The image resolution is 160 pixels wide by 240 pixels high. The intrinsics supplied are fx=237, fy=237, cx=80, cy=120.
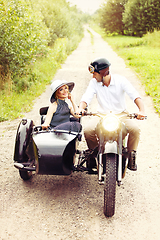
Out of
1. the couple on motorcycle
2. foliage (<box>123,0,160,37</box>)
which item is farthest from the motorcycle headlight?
foliage (<box>123,0,160,37</box>)

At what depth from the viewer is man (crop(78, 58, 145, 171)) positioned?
3084 millimetres

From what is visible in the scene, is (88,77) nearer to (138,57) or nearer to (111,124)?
(138,57)

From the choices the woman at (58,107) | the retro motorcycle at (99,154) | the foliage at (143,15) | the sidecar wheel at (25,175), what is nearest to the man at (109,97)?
the retro motorcycle at (99,154)

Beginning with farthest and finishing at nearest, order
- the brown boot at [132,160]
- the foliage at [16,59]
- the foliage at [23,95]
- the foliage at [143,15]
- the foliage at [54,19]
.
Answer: the foliage at [143,15], the foliage at [54,19], the foliage at [16,59], the foliage at [23,95], the brown boot at [132,160]

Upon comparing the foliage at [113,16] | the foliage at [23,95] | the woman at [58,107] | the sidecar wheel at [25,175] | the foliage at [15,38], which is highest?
the foliage at [113,16]

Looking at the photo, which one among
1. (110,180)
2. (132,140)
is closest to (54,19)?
(132,140)

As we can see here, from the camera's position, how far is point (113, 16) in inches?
1553

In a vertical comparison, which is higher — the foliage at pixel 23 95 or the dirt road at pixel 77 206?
the foliage at pixel 23 95

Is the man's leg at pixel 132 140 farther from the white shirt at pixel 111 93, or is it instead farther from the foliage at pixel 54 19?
the foliage at pixel 54 19

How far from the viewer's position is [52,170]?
2.90 metres

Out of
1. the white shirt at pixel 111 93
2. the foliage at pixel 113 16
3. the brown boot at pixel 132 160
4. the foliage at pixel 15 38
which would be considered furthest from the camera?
the foliage at pixel 113 16

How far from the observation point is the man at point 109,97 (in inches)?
121

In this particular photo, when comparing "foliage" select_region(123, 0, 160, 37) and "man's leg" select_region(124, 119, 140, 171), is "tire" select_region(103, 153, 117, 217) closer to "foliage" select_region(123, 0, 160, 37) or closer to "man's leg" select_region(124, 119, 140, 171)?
"man's leg" select_region(124, 119, 140, 171)

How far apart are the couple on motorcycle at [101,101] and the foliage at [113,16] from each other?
3837 cm
